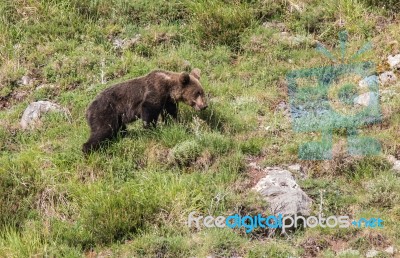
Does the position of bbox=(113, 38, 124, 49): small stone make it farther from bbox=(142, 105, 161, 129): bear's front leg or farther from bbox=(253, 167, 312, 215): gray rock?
bbox=(253, 167, 312, 215): gray rock

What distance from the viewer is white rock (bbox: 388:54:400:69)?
1099 cm

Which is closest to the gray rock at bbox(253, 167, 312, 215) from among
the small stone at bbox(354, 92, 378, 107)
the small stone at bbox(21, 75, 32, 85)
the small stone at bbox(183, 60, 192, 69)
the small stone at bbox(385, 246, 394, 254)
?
the small stone at bbox(385, 246, 394, 254)

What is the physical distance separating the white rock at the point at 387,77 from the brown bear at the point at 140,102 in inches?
113

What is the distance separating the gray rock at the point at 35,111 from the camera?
35.2 feet

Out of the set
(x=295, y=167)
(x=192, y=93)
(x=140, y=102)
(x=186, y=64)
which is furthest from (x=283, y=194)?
(x=186, y=64)

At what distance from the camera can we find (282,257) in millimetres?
7523

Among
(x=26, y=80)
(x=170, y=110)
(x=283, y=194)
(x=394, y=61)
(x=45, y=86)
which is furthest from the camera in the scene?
(x=26, y=80)

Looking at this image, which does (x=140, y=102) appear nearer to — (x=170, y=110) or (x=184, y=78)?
(x=170, y=110)

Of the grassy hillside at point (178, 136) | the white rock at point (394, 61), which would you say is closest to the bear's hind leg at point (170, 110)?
the grassy hillside at point (178, 136)

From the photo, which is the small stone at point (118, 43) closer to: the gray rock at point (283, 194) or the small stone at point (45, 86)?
the small stone at point (45, 86)

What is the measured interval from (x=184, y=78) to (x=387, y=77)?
3215mm

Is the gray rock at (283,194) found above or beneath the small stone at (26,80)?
above

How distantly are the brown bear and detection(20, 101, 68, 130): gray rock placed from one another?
51.9 inches

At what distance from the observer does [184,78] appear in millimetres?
9930
